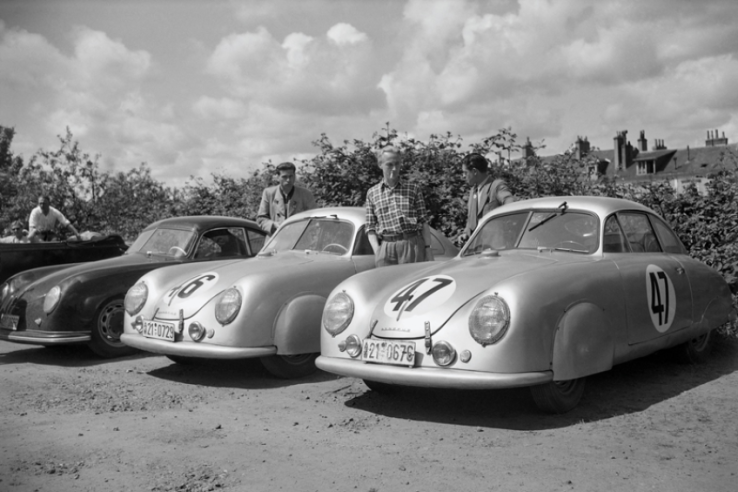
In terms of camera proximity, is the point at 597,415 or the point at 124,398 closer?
the point at 597,415

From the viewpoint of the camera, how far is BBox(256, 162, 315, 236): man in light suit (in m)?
8.35

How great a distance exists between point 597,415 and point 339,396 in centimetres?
181

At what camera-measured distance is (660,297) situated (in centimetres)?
541

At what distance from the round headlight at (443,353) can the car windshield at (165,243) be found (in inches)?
178

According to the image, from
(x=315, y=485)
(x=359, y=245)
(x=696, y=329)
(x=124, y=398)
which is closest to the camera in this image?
(x=315, y=485)

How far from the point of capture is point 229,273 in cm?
621

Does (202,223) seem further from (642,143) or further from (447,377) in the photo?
(642,143)

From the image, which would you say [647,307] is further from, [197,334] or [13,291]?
[13,291]

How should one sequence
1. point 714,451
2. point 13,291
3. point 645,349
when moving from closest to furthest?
1. point 714,451
2. point 645,349
3. point 13,291

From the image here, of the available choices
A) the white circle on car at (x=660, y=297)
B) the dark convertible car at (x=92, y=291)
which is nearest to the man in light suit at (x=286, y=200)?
the dark convertible car at (x=92, y=291)

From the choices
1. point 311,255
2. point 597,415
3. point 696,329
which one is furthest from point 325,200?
point 597,415

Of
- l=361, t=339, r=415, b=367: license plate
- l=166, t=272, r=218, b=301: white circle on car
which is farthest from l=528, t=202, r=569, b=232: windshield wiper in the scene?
l=166, t=272, r=218, b=301: white circle on car

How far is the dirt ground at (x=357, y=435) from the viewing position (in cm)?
347

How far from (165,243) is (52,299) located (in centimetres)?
154
